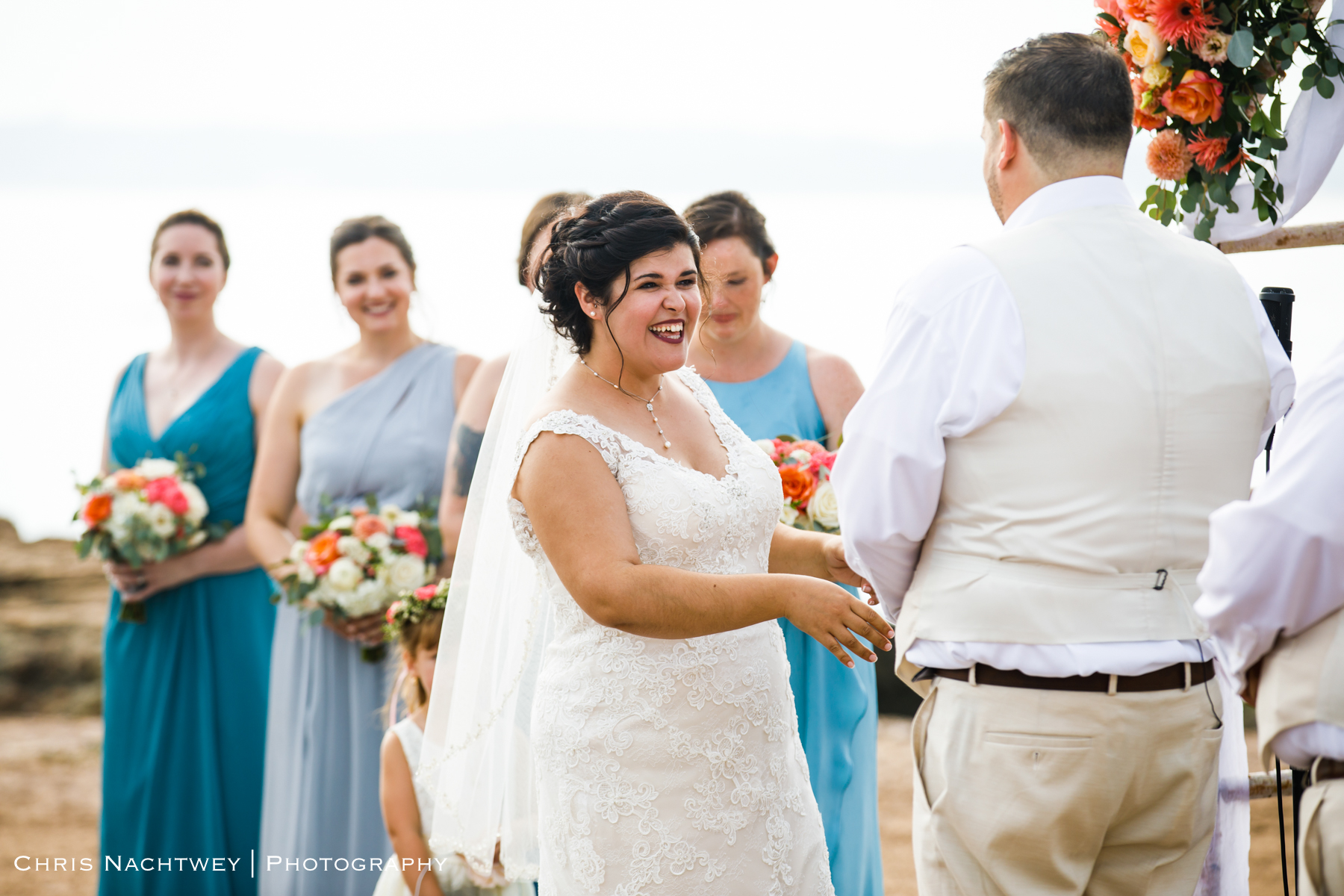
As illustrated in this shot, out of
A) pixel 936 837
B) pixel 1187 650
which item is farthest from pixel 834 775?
pixel 1187 650

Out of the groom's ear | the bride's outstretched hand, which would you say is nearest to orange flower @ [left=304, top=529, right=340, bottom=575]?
the bride's outstretched hand

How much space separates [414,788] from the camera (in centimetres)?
374

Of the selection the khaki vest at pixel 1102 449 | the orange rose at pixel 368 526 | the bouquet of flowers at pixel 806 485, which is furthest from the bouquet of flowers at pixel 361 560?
the khaki vest at pixel 1102 449

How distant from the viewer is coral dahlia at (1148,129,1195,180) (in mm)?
3074

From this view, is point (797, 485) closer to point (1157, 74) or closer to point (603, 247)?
point (603, 247)

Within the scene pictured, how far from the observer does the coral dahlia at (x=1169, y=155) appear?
3.07 metres

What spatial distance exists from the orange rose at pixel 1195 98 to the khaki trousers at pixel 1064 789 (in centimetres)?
161

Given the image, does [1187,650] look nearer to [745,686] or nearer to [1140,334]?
[1140,334]

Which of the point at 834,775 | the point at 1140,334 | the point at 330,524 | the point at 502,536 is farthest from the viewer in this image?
the point at 330,524

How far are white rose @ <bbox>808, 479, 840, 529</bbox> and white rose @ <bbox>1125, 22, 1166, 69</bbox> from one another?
1.51 metres

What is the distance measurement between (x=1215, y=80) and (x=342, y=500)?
11.9 feet

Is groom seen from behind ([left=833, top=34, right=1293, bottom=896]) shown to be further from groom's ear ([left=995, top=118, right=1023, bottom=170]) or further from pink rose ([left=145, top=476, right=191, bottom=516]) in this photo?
pink rose ([left=145, top=476, right=191, bottom=516])

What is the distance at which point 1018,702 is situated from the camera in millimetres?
2131

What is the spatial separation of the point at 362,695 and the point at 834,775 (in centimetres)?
208
